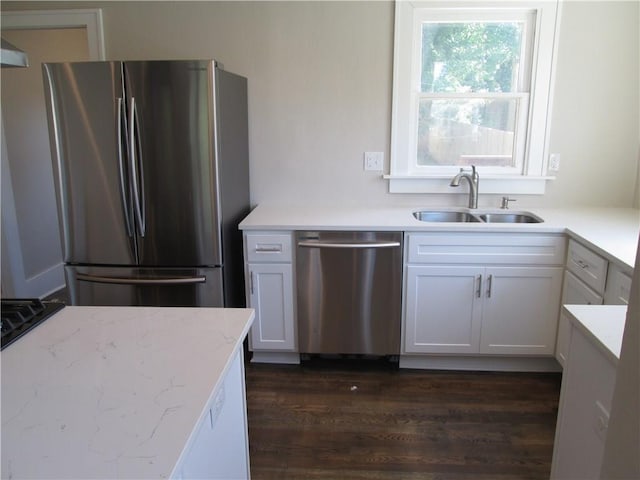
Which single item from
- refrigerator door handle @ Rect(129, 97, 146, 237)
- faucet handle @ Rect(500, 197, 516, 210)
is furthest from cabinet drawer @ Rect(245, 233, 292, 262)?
faucet handle @ Rect(500, 197, 516, 210)

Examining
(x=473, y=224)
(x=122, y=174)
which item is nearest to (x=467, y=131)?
(x=473, y=224)

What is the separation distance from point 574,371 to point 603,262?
0.91m

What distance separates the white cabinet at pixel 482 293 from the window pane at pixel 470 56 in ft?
3.39

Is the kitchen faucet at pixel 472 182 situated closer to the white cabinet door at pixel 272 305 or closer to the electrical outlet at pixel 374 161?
the electrical outlet at pixel 374 161

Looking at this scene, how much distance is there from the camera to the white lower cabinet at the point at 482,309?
8.38 feet

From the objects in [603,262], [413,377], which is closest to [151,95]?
[413,377]

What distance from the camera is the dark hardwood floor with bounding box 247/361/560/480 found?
1985 millimetres

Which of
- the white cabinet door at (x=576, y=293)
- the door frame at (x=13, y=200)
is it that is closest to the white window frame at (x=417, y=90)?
the white cabinet door at (x=576, y=293)

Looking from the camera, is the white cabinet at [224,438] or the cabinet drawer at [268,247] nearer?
the white cabinet at [224,438]

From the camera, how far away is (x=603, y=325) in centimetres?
130

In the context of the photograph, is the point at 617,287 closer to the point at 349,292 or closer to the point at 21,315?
the point at 349,292

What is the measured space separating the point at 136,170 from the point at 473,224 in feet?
5.92

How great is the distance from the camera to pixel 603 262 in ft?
6.89

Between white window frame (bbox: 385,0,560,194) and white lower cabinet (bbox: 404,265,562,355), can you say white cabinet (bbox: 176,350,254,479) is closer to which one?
white lower cabinet (bbox: 404,265,562,355)
